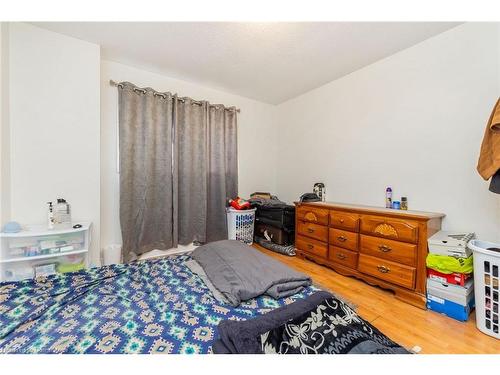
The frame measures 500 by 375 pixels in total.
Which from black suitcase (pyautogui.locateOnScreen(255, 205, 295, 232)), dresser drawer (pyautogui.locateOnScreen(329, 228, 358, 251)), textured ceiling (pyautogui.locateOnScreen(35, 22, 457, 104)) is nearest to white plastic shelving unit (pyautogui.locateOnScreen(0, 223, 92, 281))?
textured ceiling (pyautogui.locateOnScreen(35, 22, 457, 104))

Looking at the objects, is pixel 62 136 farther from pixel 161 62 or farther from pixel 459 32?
pixel 459 32

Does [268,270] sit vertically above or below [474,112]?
below

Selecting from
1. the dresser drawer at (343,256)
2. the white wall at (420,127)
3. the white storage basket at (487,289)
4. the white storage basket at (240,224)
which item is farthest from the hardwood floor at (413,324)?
the white storage basket at (240,224)

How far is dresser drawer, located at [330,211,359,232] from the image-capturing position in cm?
221

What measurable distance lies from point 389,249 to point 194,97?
9.98 ft

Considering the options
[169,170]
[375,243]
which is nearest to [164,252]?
[169,170]

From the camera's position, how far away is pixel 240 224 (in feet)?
10.5

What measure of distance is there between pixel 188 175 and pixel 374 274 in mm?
2462

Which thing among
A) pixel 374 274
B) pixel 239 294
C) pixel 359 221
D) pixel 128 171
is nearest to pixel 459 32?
pixel 359 221

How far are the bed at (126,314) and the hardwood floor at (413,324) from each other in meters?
0.75

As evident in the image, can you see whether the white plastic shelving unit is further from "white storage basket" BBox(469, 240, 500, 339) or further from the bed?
"white storage basket" BBox(469, 240, 500, 339)

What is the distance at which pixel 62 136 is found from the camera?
2.06m

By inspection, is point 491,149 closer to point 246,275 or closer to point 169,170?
point 246,275

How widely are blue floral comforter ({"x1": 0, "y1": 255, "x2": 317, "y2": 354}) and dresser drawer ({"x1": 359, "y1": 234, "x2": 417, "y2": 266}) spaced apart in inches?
45.4
